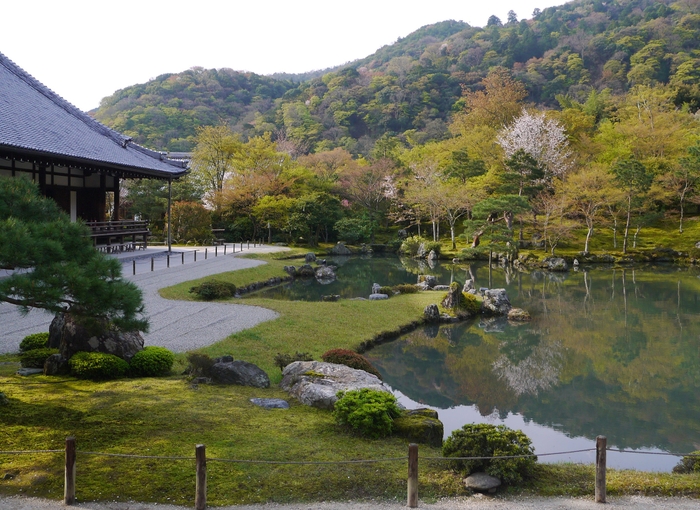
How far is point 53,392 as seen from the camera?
7145 mm

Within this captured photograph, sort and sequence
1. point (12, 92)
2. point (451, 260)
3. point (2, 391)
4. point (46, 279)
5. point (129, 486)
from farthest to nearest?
point (451, 260), point (12, 92), point (2, 391), point (46, 279), point (129, 486)

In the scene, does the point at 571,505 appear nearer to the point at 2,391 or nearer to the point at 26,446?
the point at 26,446

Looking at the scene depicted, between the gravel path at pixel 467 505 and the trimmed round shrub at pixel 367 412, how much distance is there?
158 cm

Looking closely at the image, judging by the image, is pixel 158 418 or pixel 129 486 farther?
pixel 158 418

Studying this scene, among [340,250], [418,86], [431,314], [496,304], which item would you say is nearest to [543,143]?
[340,250]

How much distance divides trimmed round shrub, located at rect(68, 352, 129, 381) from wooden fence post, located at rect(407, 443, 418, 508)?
5.16 metres

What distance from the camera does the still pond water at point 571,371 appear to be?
28.4ft

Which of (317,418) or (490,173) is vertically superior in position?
(490,173)

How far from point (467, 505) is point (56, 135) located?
1782 centimetres

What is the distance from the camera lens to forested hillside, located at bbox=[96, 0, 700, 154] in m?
62.5

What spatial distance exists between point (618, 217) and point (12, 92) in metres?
34.6

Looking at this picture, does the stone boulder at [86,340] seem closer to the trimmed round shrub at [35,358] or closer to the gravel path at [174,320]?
the trimmed round shrub at [35,358]

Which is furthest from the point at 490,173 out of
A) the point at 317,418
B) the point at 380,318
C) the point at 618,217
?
the point at 317,418

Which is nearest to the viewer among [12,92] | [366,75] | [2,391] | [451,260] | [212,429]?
[212,429]
